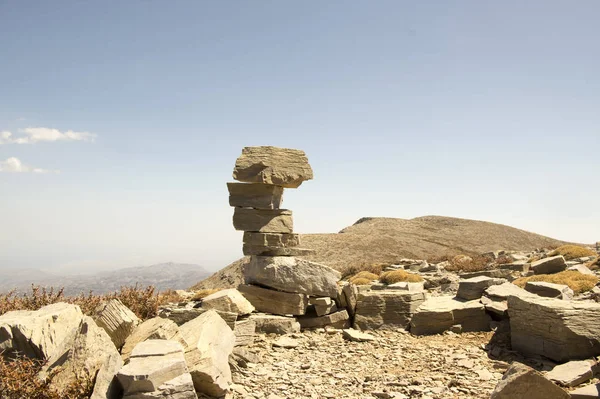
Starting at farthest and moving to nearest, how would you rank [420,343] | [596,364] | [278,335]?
[278,335]
[420,343]
[596,364]

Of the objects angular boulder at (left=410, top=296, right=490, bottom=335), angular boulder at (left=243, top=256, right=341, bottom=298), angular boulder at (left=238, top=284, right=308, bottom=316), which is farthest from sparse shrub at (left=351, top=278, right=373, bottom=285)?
angular boulder at (left=410, top=296, right=490, bottom=335)

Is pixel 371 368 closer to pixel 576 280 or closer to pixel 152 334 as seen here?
pixel 152 334

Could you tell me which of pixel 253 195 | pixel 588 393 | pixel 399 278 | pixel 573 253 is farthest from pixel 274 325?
pixel 573 253

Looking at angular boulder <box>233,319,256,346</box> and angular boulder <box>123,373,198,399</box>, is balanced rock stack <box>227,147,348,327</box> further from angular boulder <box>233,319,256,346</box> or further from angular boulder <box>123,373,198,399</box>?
angular boulder <box>123,373,198,399</box>

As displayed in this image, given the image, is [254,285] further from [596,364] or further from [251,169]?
[596,364]

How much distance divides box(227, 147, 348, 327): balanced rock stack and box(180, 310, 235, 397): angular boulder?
2.91 metres

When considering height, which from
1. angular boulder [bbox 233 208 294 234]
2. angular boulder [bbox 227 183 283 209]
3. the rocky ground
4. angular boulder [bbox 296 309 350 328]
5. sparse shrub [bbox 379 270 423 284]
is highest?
angular boulder [bbox 227 183 283 209]

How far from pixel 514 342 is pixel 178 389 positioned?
6.95m

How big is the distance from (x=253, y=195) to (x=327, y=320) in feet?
13.0

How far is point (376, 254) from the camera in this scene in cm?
3042

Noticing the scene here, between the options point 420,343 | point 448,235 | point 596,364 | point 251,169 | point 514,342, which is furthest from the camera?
point 448,235

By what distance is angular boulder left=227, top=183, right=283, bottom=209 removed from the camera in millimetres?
10984

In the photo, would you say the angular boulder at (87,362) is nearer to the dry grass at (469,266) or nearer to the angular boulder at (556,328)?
the angular boulder at (556,328)

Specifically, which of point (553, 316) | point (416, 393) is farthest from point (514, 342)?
point (416, 393)
